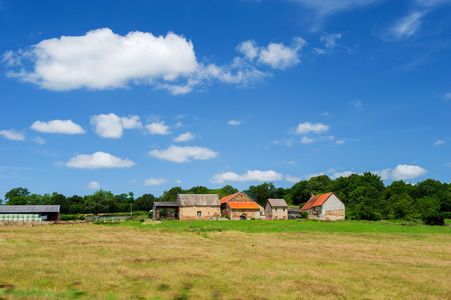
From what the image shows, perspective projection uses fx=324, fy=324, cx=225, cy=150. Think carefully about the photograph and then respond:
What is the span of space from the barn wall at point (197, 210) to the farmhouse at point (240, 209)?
3222 millimetres

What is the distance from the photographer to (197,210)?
75188mm

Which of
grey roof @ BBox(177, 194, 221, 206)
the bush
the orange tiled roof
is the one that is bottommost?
the bush

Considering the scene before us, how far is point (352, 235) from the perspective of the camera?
38.1 metres

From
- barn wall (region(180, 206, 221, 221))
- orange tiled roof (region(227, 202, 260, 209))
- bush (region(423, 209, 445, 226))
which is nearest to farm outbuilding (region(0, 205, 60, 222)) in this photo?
barn wall (region(180, 206, 221, 221))

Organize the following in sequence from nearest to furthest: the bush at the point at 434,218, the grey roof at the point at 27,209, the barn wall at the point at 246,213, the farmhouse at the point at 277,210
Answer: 1. the bush at the point at 434,218
2. the grey roof at the point at 27,209
3. the barn wall at the point at 246,213
4. the farmhouse at the point at 277,210

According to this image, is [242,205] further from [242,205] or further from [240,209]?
[240,209]

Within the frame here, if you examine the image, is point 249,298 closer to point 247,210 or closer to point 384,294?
point 384,294

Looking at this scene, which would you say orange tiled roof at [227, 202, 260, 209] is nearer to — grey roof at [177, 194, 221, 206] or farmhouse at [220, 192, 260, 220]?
farmhouse at [220, 192, 260, 220]

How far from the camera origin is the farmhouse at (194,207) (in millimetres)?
74125

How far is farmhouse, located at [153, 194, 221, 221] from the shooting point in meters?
74.1

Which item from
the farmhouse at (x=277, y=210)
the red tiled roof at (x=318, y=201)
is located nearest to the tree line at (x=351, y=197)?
the red tiled roof at (x=318, y=201)

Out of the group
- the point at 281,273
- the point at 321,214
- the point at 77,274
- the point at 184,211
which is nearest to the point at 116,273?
the point at 77,274

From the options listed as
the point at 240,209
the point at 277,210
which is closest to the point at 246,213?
the point at 240,209

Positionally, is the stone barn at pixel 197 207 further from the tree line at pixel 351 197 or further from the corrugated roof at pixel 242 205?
the tree line at pixel 351 197
